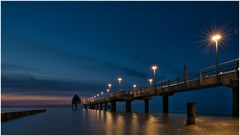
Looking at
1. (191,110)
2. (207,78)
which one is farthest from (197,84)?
(191,110)

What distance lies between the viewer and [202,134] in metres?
15.7

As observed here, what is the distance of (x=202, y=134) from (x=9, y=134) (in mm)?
10387

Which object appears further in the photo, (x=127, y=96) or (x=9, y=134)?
(x=127, y=96)

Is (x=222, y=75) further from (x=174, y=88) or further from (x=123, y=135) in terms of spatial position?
(x=123, y=135)

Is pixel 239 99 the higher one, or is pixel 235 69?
pixel 235 69

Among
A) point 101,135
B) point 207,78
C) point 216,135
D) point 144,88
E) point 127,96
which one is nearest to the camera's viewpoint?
point 216,135

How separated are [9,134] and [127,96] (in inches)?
1558

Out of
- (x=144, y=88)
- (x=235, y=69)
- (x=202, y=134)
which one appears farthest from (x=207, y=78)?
(x=144, y=88)

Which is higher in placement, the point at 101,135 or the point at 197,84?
the point at 197,84

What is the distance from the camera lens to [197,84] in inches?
1244

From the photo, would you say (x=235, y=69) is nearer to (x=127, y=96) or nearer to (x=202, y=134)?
(x=202, y=134)

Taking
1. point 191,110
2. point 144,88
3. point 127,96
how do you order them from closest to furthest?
Result: point 191,110 < point 144,88 < point 127,96

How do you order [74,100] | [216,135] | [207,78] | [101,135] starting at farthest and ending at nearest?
[74,100]
[207,78]
[101,135]
[216,135]

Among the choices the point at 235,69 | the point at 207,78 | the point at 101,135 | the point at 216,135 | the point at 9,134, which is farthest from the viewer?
the point at 207,78
